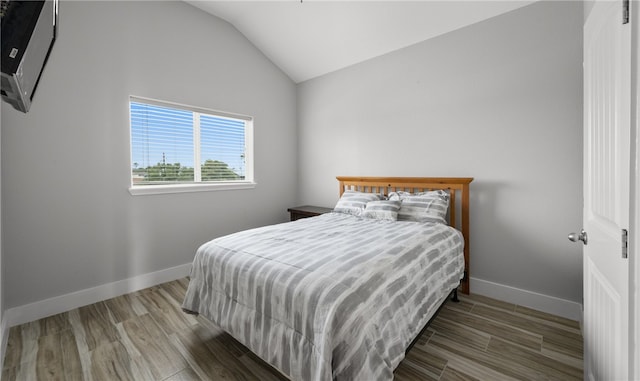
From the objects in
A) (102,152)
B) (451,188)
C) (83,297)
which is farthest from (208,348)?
Result: (451,188)

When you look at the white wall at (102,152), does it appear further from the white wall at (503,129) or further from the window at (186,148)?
the white wall at (503,129)

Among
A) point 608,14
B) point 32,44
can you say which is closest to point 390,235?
point 608,14

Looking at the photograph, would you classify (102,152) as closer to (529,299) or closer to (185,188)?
(185,188)

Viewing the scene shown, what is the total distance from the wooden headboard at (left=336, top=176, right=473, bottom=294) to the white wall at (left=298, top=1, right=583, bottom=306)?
10 cm

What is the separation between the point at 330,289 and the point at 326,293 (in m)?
0.03

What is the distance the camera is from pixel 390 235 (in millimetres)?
2059

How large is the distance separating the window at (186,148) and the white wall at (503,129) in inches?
70.7

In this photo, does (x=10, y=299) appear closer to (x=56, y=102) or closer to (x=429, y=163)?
(x=56, y=102)

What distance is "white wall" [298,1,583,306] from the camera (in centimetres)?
217

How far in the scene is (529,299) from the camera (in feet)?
7.70

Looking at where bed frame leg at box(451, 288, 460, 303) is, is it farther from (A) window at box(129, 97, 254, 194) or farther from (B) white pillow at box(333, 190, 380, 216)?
(A) window at box(129, 97, 254, 194)

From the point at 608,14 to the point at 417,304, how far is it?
151cm

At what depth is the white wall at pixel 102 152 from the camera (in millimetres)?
2125

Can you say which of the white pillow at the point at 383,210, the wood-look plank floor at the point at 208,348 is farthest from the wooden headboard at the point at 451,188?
the wood-look plank floor at the point at 208,348
